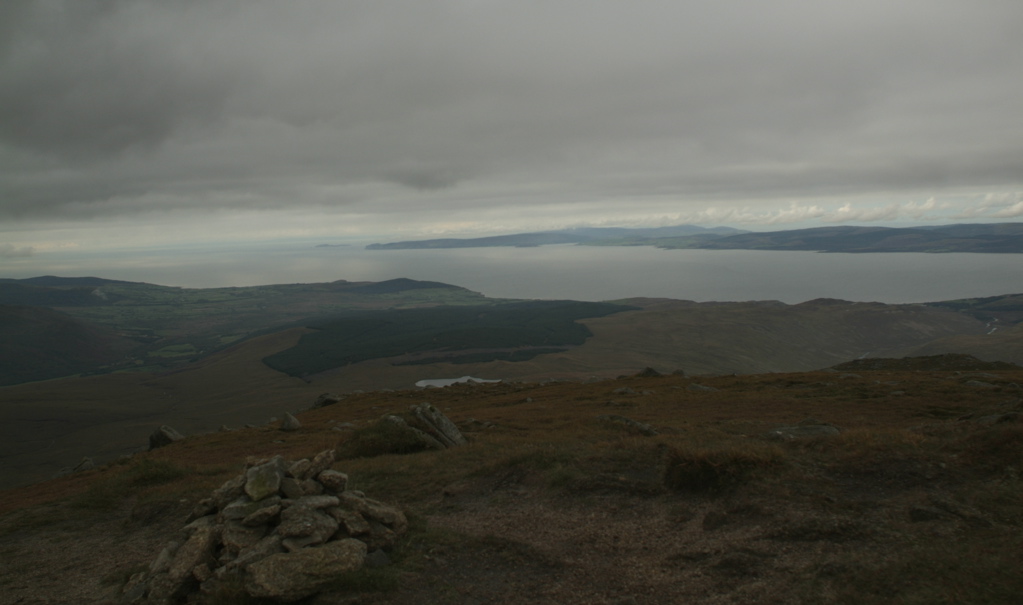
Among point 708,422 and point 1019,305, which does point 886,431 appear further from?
point 1019,305

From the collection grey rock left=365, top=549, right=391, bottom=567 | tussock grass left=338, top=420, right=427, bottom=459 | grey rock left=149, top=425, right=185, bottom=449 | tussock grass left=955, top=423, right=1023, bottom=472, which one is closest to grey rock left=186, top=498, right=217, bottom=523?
grey rock left=365, top=549, right=391, bottom=567

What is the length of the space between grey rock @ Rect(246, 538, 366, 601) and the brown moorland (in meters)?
0.29

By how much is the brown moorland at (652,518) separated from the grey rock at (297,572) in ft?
0.94

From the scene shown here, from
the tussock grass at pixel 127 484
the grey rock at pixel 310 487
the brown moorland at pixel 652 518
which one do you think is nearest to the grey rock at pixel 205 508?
the brown moorland at pixel 652 518

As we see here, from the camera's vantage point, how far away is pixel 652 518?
37.8ft

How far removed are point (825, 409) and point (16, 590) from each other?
27.6m

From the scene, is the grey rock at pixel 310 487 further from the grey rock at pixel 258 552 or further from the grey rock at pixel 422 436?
the grey rock at pixel 422 436

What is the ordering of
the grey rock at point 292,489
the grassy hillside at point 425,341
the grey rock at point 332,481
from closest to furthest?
the grey rock at point 292,489 < the grey rock at point 332,481 < the grassy hillside at point 425,341

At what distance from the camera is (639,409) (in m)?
28.6

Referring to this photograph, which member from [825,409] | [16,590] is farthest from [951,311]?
[16,590]

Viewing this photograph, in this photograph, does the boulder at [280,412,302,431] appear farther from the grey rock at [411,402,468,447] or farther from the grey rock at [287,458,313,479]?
the grey rock at [287,458,313,479]

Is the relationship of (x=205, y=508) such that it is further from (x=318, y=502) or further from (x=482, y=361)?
(x=482, y=361)

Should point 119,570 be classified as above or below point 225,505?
below

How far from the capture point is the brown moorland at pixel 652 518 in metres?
8.73
